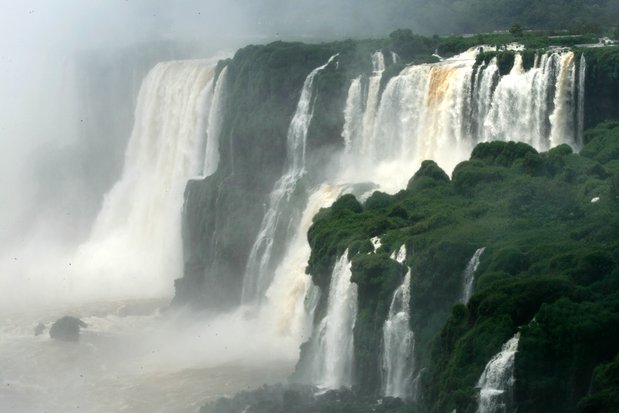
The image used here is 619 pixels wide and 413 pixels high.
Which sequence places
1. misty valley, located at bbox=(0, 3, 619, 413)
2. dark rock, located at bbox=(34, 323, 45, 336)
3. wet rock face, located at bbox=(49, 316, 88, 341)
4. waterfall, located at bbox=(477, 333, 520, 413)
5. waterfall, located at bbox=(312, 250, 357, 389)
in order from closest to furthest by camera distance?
waterfall, located at bbox=(477, 333, 520, 413), misty valley, located at bbox=(0, 3, 619, 413), waterfall, located at bbox=(312, 250, 357, 389), wet rock face, located at bbox=(49, 316, 88, 341), dark rock, located at bbox=(34, 323, 45, 336)

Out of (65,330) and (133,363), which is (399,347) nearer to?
(133,363)

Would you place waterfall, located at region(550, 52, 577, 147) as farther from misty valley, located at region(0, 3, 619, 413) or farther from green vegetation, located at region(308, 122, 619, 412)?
green vegetation, located at region(308, 122, 619, 412)

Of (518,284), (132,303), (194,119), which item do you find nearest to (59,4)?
(194,119)

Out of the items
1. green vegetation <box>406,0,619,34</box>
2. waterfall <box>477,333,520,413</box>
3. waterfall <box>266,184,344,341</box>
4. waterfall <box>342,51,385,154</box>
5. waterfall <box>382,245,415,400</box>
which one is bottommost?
waterfall <box>477,333,520,413</box>

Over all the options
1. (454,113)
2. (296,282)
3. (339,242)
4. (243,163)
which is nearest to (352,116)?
(243,163)

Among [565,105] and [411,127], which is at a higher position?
[411,127]

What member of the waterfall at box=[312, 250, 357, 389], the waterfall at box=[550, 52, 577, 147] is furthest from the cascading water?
the waterfall at box=[312, 250, 357, 389]

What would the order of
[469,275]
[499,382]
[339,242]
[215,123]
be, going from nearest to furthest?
[499,382]
[469,275]
[339,242]
[215,123]
